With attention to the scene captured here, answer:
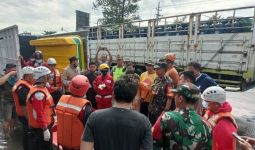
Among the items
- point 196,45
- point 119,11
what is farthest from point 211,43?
point 119,11

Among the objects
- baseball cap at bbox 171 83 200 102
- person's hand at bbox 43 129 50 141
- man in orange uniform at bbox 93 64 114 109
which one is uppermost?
baseball cap at bbox 171 83 200 102

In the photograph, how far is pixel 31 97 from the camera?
3.29 metres

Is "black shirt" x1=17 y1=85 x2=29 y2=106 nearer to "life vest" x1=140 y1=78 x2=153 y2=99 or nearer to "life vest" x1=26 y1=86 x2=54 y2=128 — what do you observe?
"life vest" x1=26 y1=86 x2=54 y2=128

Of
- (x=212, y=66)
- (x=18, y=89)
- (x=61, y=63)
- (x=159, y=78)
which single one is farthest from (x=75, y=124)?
(x=61, y=63)

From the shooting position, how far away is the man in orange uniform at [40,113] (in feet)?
10.8

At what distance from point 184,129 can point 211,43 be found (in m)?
5.74

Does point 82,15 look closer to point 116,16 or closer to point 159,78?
point 116,16

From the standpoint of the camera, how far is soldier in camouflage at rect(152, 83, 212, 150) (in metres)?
2.01

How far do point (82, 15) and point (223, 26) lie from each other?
1747cm

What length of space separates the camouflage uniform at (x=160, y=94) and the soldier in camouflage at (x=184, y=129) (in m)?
2.51

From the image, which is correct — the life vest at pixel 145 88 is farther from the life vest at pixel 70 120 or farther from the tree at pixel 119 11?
the tree at pixel 119 11

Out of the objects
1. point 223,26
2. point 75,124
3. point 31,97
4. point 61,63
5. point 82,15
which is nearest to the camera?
point 75,124

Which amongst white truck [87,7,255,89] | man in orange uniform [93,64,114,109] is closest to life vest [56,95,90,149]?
man in orange uniform [93,64,114,109]

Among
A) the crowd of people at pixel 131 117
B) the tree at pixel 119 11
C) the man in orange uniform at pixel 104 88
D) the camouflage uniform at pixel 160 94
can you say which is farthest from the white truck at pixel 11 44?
the tree at pixel 119 11
